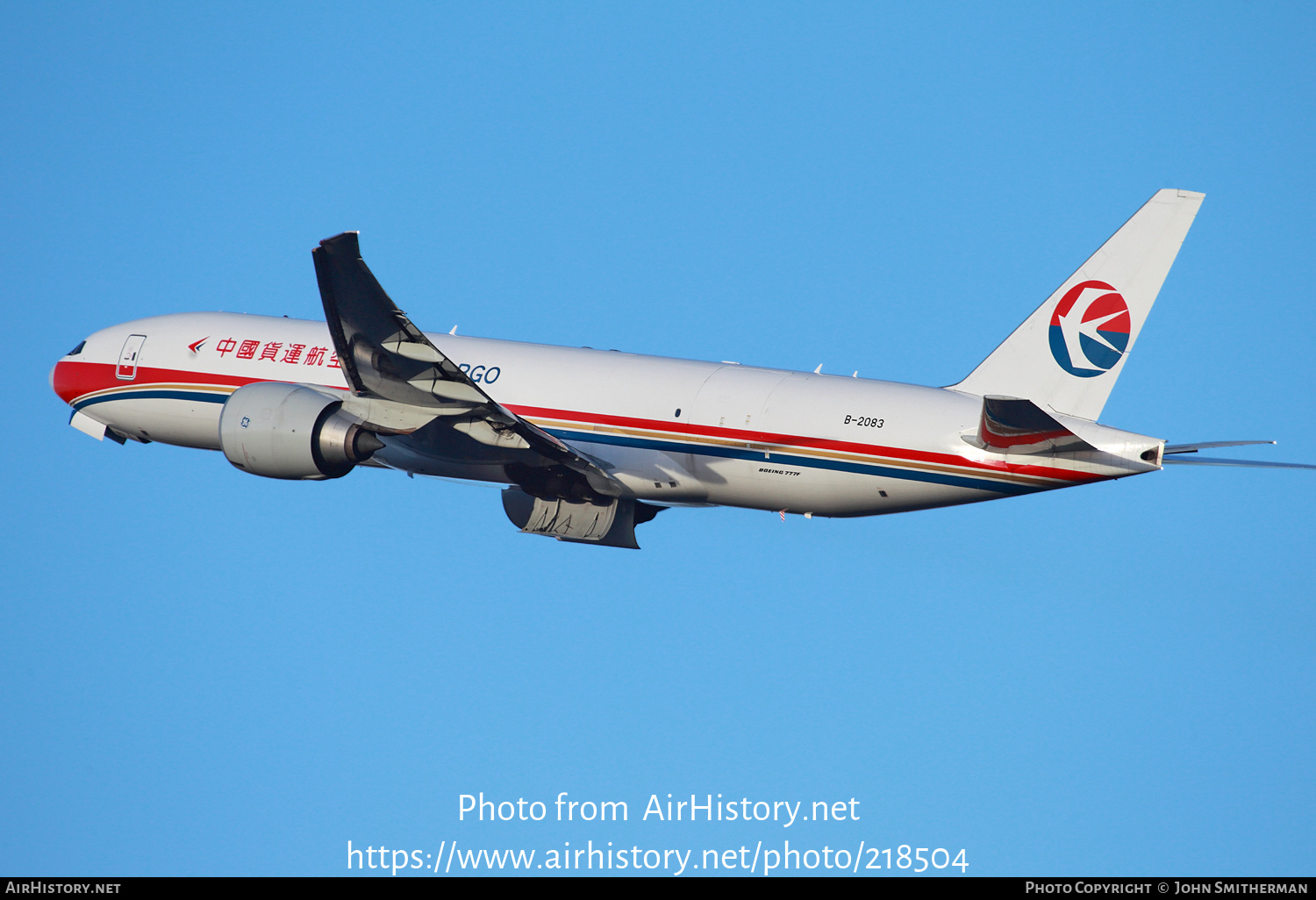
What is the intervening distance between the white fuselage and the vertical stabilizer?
4.83ft

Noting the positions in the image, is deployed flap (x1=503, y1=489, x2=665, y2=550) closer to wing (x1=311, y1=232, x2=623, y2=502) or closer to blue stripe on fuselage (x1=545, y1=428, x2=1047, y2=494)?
wing (x1=311, y1=232, x2=623, y2=502)

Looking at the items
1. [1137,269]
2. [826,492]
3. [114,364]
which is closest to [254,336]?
[114,364]

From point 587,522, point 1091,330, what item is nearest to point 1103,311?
point 1091,330

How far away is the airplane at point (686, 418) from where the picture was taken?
85.5ft

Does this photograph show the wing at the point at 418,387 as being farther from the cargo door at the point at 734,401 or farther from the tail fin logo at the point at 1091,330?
the tail fin logo at the point at 1091,330

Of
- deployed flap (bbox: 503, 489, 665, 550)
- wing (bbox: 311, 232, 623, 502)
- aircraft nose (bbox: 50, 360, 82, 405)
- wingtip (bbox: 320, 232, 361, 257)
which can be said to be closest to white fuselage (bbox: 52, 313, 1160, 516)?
deployed flap (bbox: 503, 489, 665, 550)

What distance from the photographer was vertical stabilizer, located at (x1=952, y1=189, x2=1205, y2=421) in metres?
26.6

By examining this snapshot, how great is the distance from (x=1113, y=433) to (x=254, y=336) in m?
18.4

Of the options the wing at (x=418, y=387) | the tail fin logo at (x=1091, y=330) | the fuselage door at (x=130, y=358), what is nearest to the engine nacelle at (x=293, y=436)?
the wing at (x=418, y=387)

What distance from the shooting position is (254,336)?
1299 inches

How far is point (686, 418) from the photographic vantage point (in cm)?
2898
